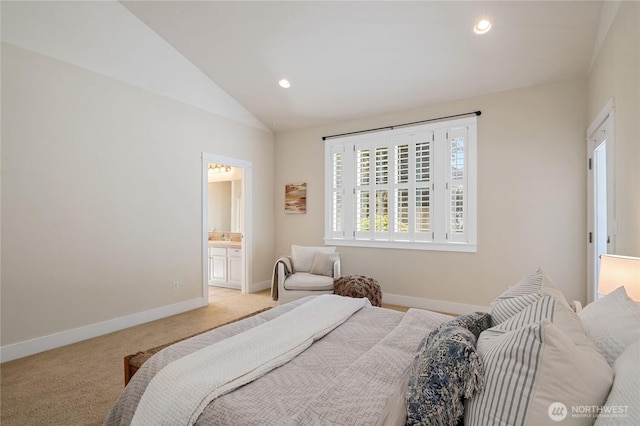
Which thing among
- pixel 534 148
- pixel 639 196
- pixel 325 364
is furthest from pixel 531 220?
pixel 325 364

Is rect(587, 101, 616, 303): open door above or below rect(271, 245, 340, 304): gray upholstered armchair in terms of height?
above

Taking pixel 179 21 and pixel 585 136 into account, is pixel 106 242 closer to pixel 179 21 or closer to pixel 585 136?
pixel 179 21

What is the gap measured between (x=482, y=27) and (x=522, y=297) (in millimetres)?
2733

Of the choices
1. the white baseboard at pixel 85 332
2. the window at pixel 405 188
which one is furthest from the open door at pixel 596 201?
the white baseboard at pixel 85 332

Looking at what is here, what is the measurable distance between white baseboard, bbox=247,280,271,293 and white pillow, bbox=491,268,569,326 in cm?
432

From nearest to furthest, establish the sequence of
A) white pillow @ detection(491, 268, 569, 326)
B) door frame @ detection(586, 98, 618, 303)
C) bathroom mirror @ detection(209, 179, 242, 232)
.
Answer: white pillow @ detection(491, 268, 569, 326)
door frame @ detection(586, 98, 618, 303)
bathroom mirror @ detection(209, 179, 242, 232)

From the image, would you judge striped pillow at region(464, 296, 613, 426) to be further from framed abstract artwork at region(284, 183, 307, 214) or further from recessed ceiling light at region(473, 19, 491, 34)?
framed abstract artwork at region(284, 183, 307, 214)

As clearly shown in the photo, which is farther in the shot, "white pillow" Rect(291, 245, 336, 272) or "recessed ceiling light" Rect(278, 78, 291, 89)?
"white pillow" Rect(291, 245, 336, 272)

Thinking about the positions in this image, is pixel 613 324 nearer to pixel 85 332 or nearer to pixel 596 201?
pixel 596 201

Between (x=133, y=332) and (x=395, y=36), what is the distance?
425 centimetres

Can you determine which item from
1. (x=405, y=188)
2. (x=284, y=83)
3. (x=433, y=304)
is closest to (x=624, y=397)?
(x=433, y=304)

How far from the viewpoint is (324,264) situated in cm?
436

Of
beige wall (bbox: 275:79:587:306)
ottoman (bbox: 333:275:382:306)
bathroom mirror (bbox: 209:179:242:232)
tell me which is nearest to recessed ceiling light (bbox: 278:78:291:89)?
beige wall (bbox: 275:79:587:306)

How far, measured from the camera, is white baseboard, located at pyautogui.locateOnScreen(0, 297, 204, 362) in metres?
2.87
